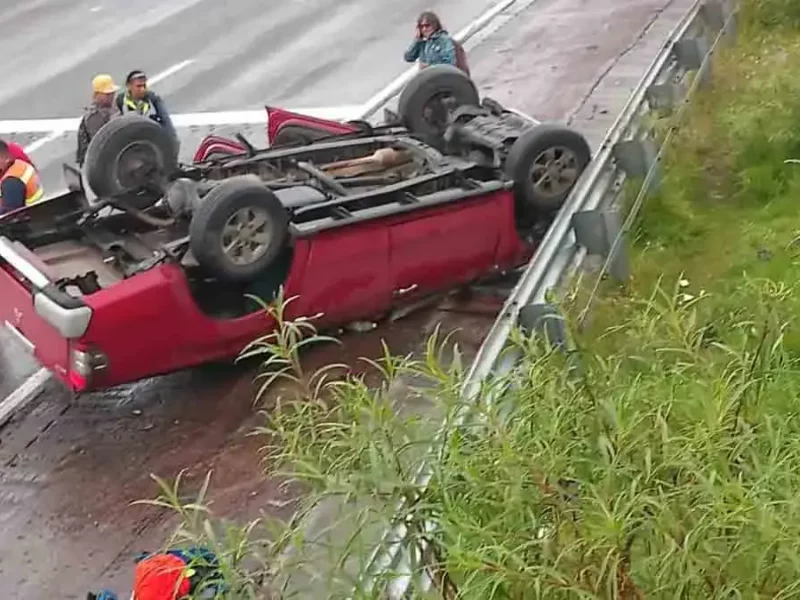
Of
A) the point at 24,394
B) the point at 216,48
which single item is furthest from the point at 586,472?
the point at 216,48

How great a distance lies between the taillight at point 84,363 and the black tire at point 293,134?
9.80 ft

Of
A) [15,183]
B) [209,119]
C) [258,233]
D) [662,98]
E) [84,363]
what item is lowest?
[662,98]

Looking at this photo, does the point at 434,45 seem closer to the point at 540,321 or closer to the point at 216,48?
the point at 216,48

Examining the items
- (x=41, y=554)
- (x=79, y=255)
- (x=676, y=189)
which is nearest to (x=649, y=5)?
(x=676, y=189)

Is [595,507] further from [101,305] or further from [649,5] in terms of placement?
[649,5]

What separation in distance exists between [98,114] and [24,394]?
8.75ft

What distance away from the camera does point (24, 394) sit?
8211 millimetres

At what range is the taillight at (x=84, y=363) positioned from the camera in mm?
7273

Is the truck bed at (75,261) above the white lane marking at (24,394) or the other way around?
above

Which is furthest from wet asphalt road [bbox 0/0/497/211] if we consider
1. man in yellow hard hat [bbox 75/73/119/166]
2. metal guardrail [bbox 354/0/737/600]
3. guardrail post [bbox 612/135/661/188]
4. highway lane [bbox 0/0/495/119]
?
guardrail post [bbox 612/135/661/188]

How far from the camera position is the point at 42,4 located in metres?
19.9

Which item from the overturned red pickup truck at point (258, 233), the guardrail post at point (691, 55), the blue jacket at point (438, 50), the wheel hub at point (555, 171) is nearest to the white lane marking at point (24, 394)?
the overturned red pickup truck at point (258, 233)

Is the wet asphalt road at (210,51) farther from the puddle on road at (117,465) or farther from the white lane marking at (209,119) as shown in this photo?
the puddle on road at (117,465)

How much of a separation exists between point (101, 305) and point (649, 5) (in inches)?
479
